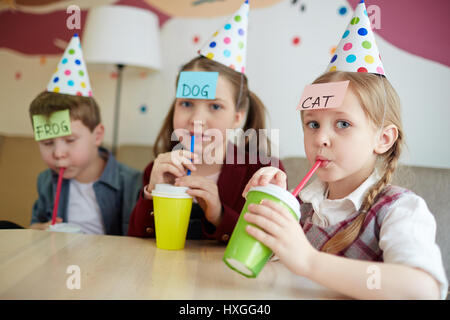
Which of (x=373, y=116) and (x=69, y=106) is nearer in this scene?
(x=373, y=116)

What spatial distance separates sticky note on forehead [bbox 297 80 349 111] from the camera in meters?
0.80

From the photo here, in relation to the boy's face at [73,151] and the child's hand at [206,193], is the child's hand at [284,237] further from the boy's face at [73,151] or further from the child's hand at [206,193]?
the boy's face at [73,151]

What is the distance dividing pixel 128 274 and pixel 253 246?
0.23 m

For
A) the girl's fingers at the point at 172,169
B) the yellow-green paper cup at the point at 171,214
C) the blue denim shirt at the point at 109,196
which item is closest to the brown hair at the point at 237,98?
the blue denim shirt at the point at 109,196

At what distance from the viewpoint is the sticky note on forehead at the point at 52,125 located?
131 centimetres

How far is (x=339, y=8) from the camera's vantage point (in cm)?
170

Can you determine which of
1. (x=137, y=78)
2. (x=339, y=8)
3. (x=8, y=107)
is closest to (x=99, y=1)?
(x=137, y=78)

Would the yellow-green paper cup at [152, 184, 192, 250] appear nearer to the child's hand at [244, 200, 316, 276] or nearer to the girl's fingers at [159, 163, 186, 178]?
the girl's fingers at [159, 163, 186, 178]

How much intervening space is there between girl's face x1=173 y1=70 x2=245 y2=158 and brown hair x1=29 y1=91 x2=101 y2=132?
488mm

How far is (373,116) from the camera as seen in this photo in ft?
2.82

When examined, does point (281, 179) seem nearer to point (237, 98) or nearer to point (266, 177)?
point (266, 177)

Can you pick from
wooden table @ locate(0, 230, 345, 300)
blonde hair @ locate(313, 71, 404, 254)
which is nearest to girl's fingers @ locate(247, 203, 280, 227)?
wooden table @ locate(0, 230, 345, 300)

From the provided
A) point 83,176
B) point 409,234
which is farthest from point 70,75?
point 409,234
